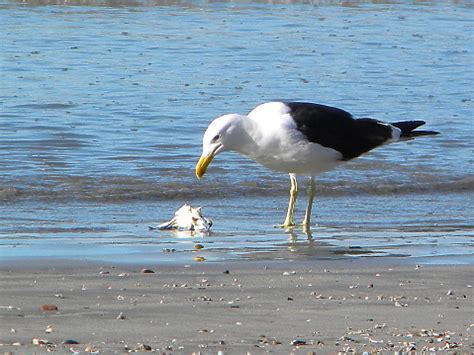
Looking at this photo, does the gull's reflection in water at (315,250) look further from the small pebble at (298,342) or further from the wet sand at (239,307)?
the small pebble at (298,342)

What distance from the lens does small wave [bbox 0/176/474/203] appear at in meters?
8.25

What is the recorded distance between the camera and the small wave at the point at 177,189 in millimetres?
8250

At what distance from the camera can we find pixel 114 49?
15602 mm

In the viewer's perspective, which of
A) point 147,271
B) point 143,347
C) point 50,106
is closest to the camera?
point 143,347

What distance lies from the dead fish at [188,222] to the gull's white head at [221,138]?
258 mm

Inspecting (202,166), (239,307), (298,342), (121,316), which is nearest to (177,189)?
(202,166)

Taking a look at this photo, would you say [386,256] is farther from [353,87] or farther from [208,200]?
[353,87]

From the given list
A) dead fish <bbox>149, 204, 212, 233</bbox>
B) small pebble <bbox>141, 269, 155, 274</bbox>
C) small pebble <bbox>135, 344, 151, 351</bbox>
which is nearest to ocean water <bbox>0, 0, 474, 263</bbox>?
dead fish <bbox>149, 204, 212, 233</bbox>

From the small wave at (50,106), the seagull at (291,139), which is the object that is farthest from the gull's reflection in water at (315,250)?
the small wave at (50,106)

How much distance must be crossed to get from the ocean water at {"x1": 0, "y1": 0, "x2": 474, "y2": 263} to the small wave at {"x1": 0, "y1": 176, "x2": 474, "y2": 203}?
0.06 feet

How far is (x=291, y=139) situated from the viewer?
285 inches

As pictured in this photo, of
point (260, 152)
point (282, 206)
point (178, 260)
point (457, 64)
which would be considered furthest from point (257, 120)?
point (457, 64)

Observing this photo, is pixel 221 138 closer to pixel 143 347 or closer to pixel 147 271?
pixel 147 271

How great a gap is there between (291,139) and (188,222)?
84cm
